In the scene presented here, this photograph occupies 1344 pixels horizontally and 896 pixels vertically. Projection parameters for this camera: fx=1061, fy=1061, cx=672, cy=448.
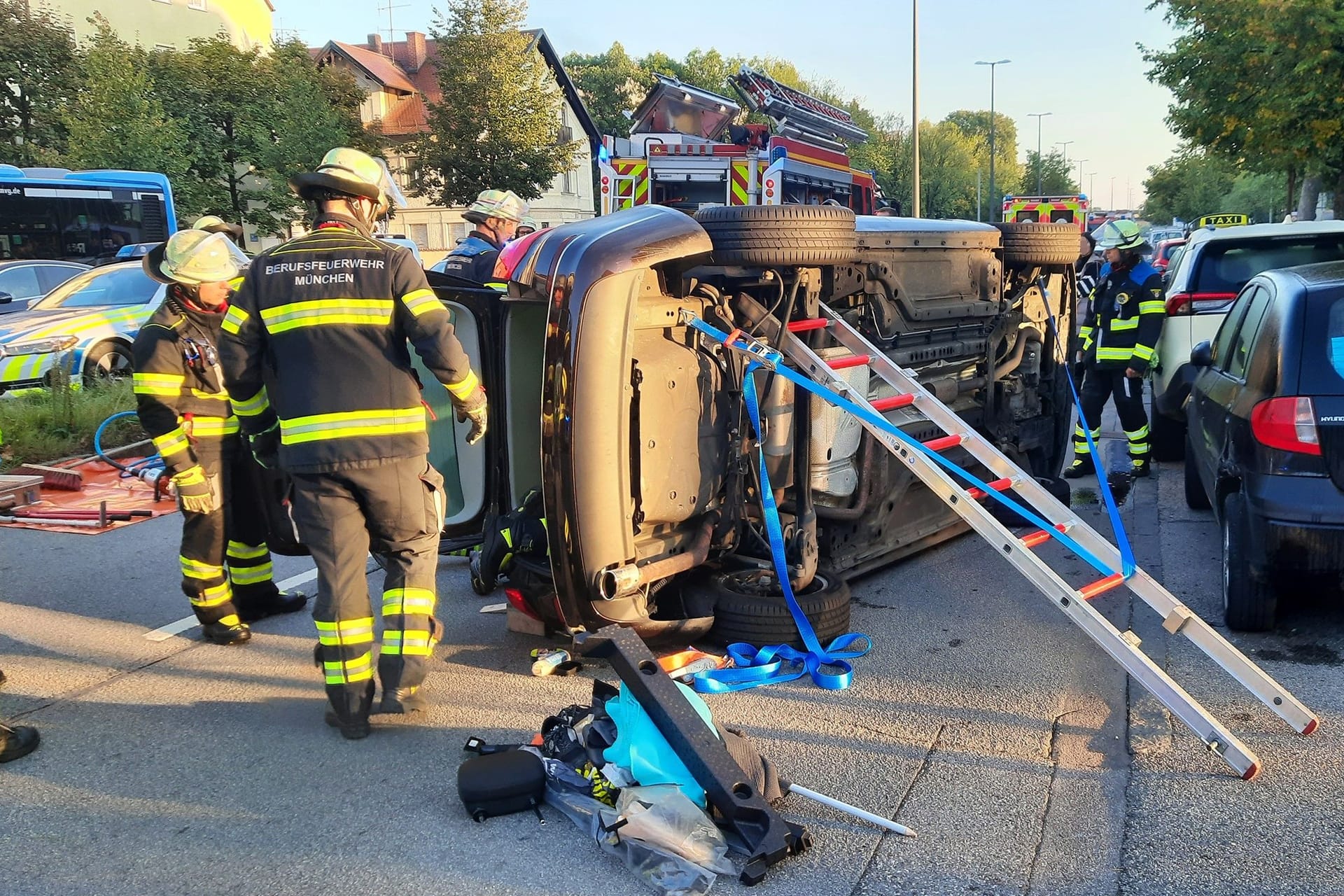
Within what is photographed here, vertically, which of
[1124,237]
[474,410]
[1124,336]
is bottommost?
[474,410]

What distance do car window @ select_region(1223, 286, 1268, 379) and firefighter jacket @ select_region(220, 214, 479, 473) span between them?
3.41m

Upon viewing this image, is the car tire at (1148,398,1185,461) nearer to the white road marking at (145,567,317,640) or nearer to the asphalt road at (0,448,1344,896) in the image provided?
the asphalt road at (0,448,1344,896)

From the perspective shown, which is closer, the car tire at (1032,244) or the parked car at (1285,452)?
the parked car at (1285,452)

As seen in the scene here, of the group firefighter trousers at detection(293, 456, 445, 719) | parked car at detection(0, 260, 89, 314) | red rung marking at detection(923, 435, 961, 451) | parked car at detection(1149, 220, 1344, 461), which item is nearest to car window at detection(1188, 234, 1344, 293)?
parked car at detection(1149, 220, 1344, 461)

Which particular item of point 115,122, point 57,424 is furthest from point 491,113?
point 57,424

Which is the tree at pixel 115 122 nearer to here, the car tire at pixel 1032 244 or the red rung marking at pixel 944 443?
the car tire at pixel 1032 244

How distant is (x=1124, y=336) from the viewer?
7.35 meters

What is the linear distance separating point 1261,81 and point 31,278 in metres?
18.5

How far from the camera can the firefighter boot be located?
3650 mm

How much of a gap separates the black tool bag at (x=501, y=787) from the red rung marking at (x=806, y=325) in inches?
83.9

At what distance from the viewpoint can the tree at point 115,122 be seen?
79.6ft

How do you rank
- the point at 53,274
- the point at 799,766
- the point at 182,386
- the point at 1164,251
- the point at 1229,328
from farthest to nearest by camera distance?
the point at 1164,251 → the point at 53,274 → the point at 1229,328 → the point at 182,386 → the point at 799,766

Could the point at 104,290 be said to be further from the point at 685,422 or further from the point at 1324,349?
the point at 1324,349

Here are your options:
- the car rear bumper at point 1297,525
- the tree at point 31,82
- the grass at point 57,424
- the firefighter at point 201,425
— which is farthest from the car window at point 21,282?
the tree at point 31,82
